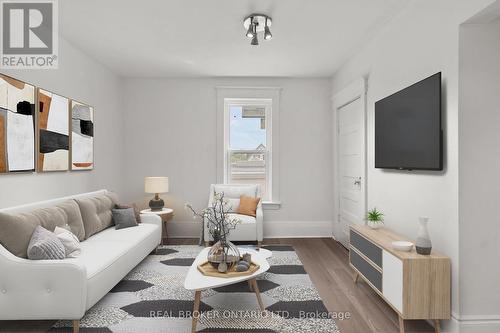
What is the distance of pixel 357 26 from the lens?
3232 mm

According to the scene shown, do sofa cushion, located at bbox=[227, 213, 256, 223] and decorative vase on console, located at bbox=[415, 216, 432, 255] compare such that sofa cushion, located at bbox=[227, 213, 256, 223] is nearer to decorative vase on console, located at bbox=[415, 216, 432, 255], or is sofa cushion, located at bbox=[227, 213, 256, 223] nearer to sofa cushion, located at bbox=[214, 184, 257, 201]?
sofa cushion, located at bbox=[214, 184, 257, 201]

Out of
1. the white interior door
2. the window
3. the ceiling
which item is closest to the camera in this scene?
the ceiling

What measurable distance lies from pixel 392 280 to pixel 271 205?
2.96 metres

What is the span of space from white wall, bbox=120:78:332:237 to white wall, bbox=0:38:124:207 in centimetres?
35

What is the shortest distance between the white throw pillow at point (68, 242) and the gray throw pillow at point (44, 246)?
8cm

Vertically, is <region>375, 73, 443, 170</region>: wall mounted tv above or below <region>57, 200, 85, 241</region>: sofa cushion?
above

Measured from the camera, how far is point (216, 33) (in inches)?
133

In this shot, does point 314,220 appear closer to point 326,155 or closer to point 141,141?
point 326,155

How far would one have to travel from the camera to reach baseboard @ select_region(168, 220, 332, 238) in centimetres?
517

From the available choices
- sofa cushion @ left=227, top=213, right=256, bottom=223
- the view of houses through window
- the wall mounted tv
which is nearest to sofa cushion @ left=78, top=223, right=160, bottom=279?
sofa cushion @ left=227, top=213, right=256, bottom=223

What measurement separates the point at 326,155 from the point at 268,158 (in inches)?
39.0

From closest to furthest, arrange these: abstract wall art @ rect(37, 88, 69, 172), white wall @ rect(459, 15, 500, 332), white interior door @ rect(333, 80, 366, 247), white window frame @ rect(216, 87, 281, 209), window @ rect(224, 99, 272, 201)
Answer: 1. white wall @ rect(459, 15, 500, 332)
2. abstract wall art @ rect(37, 88, 69, 172)
3. white interior door @ rect(333, 80, 366, 247)
4. white window frame @ rect(216, 87, 281, 209)
5. window @ rect(224, 99, 272, 201)

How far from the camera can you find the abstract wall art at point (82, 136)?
369 centimetres

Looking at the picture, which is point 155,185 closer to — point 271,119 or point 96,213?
point 96,213
